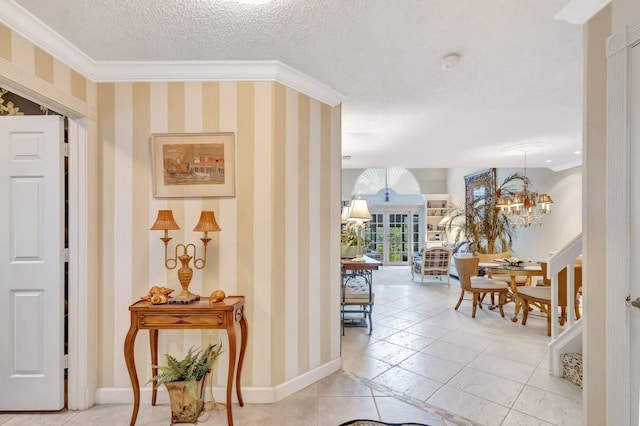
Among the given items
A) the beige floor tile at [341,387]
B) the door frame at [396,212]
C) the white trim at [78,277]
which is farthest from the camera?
the door frame at [396,212]

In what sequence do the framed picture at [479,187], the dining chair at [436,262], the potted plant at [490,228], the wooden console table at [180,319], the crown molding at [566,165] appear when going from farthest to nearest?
1. the framed picture at [479,187]
2. the potted plant at [490,228]
3. the dining chair at [436,262]
4. the crown molding at [566,165]
5. the wooden console table at [180,319]

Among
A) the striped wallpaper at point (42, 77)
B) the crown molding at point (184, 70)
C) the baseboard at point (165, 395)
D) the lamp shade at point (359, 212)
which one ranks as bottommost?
the baseboard at point (165, 395)

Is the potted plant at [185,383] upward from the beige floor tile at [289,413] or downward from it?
upward

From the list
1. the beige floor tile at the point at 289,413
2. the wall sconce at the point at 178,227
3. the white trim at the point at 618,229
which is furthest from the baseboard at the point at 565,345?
the wall sconce at the point at 178,227

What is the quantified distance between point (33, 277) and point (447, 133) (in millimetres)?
4357

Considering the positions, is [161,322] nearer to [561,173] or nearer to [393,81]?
[393,81]

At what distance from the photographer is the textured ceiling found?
1.62 meters

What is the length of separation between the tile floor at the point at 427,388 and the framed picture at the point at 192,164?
5.19 feet

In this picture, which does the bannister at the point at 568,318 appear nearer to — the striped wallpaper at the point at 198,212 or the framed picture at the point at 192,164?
the striped wallpaper at the point at 198,212

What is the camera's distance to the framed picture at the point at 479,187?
7263 mm

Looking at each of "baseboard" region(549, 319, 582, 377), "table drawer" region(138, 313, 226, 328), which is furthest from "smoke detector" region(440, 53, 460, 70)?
"baseboard" region(549, 319, 582, 377)

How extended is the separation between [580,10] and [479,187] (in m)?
6.86

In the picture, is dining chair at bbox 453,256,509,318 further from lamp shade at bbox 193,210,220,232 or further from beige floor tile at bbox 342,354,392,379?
lamp shade at bbox 193,210,220,232

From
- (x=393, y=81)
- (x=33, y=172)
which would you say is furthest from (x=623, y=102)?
(x=33, y=172)
